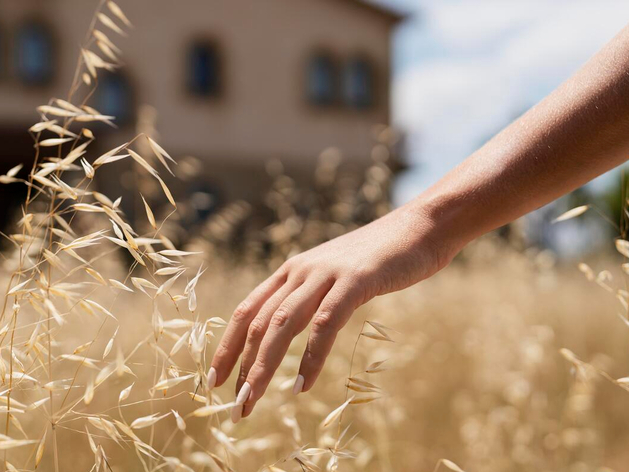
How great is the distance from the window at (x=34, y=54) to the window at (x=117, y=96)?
1.06 metres

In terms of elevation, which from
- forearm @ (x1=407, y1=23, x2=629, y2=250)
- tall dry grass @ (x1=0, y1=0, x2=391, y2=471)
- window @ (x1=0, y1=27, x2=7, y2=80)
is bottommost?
window @ (x1=0, y1=27, x2=7, y2=80)

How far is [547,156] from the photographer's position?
103 cm

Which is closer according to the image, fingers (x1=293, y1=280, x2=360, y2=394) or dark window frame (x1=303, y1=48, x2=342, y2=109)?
fingers (x1=293, y1=280, x2=360, y2=394)

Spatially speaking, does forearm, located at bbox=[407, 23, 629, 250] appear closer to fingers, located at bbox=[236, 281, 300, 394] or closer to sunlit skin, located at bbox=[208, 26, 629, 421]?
sunlit skin, located at bbox=[208, 26, 629, 421]

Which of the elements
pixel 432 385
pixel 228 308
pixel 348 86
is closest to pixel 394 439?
pixel 432 385

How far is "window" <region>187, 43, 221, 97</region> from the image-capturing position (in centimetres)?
1410

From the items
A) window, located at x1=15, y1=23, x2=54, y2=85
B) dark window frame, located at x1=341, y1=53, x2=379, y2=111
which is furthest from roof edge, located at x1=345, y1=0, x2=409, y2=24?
window, located at x1=15, y1=23, x2=54, y2=85

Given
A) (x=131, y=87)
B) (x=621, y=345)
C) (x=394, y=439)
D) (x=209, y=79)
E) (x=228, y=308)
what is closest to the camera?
(x=394, y=439)

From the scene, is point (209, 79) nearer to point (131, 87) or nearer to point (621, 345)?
point (131, 87)

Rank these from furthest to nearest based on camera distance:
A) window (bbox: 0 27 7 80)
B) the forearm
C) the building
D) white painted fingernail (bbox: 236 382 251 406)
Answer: the building, window (bbox: 0 27 7 80), the forearm, white painted fingernail (bbox: 236 382 251 406)

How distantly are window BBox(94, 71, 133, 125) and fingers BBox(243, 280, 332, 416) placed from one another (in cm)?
1323

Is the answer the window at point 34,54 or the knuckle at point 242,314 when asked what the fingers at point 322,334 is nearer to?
the knuckle at point 242,314

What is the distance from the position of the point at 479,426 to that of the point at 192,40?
1273cm

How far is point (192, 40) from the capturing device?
14.0 m
